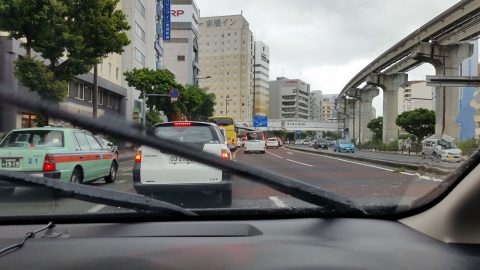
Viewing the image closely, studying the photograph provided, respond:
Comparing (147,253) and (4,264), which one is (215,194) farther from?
(4,264)

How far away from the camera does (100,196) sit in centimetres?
215

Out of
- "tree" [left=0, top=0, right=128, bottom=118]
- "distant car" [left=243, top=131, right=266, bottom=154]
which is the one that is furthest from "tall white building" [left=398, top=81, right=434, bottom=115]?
"distant car" [left=243, top=131, right=266, bottom=154]

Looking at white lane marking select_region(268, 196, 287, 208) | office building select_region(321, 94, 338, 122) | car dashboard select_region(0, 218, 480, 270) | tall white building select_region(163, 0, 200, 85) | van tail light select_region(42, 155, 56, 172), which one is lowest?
car dashboard select_region(0, 218, 480, 270)

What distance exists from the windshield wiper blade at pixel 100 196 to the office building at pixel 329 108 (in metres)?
1.74

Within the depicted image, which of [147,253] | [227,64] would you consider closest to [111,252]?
[147,253]

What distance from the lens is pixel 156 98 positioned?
35656 millimetres

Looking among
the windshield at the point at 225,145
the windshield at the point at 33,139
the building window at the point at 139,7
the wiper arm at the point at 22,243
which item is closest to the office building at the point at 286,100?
the windshield at the point at 225,145

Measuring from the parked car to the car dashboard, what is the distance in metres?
0.47

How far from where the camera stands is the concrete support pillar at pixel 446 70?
2.50 metres

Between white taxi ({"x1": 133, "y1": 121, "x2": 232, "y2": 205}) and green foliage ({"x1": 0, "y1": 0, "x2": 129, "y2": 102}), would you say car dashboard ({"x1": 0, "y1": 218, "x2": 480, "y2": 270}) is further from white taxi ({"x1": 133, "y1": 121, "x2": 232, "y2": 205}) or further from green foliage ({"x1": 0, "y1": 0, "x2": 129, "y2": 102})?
green foliage ({"x1": 0, "y1": 0, "x2": 129, "y2": 102})

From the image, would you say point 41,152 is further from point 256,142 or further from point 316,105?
point 256,142

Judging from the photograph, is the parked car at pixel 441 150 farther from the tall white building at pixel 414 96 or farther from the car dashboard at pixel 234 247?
the car dashboard at pixel 234 247

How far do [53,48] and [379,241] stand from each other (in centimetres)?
337

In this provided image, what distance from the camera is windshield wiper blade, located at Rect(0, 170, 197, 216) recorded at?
2.14 metres
